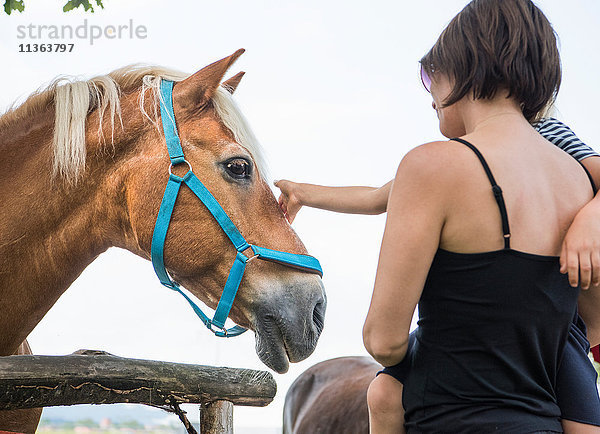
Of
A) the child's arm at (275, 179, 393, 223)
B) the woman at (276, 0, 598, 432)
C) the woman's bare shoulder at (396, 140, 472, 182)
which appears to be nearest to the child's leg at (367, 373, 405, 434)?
the woman at (276, 0, 598, 432)

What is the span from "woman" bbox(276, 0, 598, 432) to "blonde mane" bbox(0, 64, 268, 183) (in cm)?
108

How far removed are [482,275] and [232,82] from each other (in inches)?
65.0

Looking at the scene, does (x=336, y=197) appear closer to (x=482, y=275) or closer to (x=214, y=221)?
(x=214, y=221)

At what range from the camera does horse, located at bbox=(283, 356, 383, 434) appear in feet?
13.7

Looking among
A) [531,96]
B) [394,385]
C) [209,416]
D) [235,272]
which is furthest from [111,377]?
[531,96]

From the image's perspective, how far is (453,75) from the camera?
3.66 feet

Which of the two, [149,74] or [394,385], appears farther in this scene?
[149,74]

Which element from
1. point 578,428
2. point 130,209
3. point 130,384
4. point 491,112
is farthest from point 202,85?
point 578,428

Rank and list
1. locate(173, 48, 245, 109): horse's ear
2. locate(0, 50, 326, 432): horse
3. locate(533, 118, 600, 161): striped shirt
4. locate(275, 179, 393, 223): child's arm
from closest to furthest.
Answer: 1. locate(533, 118, 600, 161): striped shirt
2. locate(275, 179, 393, 223): child's arm
3. locate(0, 50, 326, 432): horse
4. locate(173, 48, 245, 109): horse's ear

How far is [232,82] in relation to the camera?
7.67 ft

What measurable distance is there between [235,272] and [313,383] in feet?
12.4

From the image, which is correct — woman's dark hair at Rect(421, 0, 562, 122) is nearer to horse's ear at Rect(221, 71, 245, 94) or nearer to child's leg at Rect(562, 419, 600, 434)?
child's leg at Rect(562, 419, 600, 434)

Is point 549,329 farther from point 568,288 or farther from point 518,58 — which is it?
point 518,58

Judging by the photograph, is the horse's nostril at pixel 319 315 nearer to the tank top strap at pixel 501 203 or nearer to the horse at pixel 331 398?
the tank top strap at pixel 501 203
